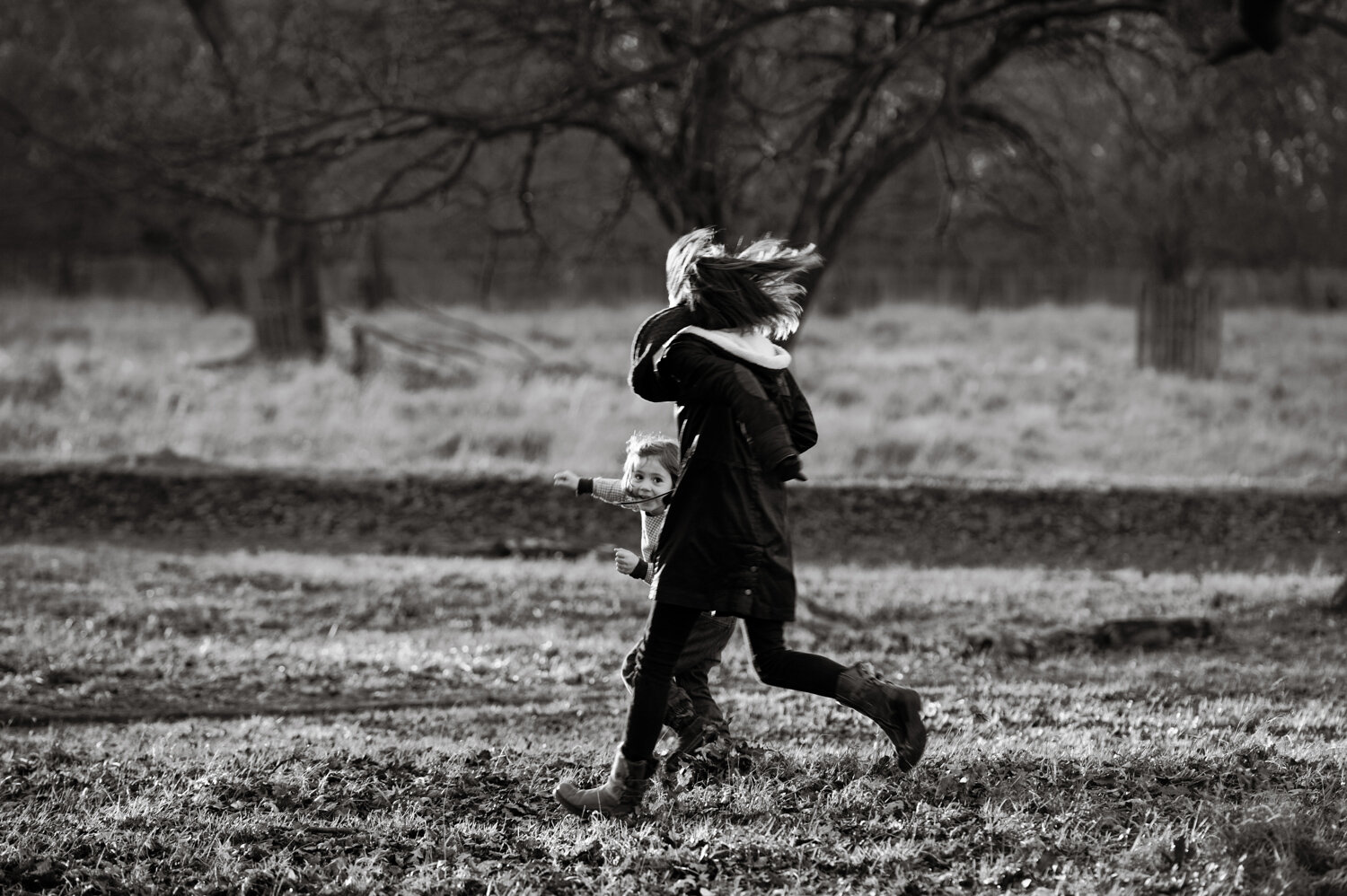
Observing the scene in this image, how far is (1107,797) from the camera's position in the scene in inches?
172

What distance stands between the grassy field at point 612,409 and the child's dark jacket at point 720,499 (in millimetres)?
9180

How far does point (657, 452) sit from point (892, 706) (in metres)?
1.09

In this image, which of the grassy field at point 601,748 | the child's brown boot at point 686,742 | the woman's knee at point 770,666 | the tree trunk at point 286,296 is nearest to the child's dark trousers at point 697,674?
the child's brown boot at point 686,742

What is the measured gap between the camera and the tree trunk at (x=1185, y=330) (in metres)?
21.2

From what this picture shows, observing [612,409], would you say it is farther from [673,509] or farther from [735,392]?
[735,392]

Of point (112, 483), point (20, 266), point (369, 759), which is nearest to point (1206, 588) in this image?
point (369, 759)

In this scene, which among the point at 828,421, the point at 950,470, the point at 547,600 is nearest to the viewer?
the point at 547,600

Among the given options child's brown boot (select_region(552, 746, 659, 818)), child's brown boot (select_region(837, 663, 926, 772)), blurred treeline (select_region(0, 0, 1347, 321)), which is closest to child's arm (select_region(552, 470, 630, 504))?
child's brown boot (select_region(552, 746, 659, 818))

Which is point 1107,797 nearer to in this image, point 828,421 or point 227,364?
point 828,421

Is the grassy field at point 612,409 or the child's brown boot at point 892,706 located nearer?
the child's brown boot at point 892,706

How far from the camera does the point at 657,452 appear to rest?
14.4 feet

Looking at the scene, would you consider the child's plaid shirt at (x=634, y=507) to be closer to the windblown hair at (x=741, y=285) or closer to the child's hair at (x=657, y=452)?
the child's hair at (x=657, y=452)

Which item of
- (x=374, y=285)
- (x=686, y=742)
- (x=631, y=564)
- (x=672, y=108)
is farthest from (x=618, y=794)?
(x=374, y=285)

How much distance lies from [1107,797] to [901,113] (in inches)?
354
